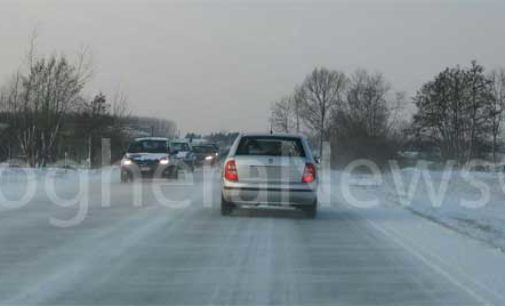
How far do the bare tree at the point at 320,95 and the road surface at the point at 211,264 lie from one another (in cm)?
8659

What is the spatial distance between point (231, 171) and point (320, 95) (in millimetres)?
89459

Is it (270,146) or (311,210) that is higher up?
(270,146)

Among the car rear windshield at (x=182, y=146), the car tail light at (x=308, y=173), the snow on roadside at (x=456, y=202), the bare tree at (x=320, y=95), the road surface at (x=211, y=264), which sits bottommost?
the road surface at (x=211, y=264)

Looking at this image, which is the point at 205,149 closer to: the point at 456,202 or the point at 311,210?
the point at 456,202

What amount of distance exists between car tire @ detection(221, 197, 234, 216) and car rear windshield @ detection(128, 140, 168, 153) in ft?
48.9

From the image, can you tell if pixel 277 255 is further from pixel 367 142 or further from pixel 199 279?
pixel 367 142

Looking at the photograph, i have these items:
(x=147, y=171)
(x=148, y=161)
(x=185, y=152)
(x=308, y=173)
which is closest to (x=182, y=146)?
(x=185, y=152)

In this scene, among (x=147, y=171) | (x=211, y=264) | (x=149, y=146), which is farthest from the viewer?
(x=149, y=146)

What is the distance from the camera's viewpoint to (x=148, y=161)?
29609mm

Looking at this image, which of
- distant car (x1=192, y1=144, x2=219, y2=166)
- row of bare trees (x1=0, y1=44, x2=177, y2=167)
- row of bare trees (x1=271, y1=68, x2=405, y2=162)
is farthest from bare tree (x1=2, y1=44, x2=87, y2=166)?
row of bare trees (x1=271, y1=68, x2=405, y2=162)

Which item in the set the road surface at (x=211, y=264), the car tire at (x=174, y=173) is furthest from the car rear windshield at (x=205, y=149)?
the road surface at (x=211, y=264)

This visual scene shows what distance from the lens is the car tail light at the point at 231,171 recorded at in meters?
15.3

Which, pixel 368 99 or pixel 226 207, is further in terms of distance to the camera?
pixel 368 99

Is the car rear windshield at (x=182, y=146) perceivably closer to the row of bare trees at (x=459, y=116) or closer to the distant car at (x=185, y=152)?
the distant car at (x=185, y=152)
